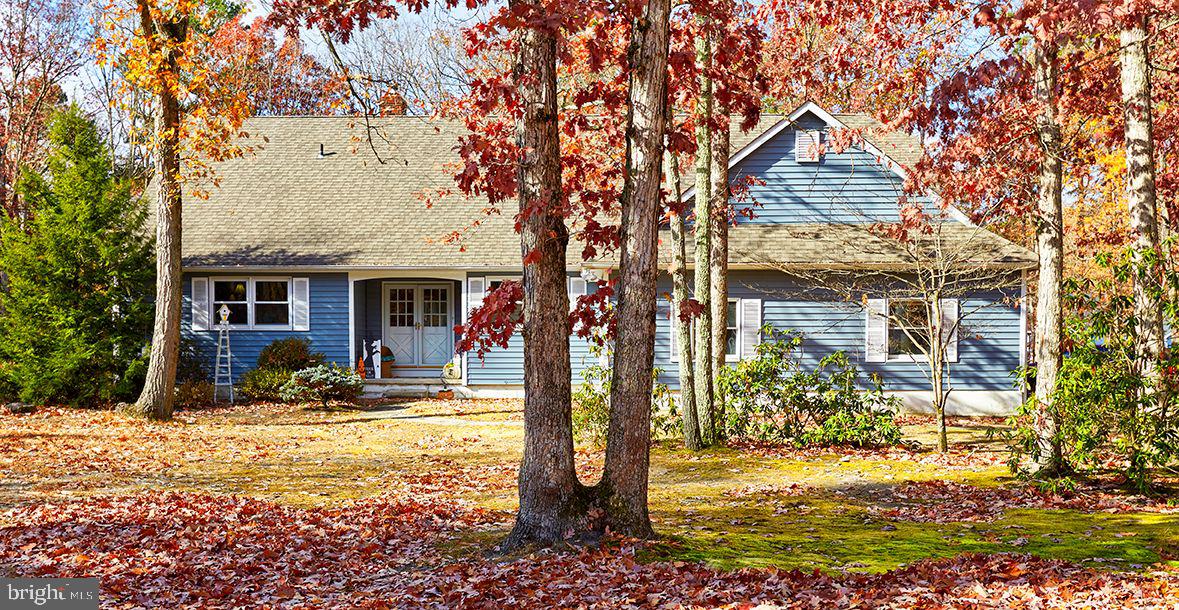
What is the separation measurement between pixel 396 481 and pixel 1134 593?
8.33m

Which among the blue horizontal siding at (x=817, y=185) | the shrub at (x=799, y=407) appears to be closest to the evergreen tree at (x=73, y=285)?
the shrub at (x=799, y=407)

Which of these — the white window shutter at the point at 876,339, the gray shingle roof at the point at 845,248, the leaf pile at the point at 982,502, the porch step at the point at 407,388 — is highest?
the gray shingle roof at the point at 845,248

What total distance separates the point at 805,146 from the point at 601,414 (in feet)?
29.4

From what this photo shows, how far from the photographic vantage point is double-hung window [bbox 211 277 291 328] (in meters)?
22.3

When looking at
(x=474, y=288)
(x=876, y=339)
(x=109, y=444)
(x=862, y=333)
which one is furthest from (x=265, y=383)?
(x=876, y=339)

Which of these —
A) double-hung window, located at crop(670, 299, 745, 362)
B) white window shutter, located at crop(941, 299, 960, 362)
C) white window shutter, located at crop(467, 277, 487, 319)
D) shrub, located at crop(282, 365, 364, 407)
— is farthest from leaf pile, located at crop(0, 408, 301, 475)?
white window shutter, located at crop(941, 299, 960, 362)

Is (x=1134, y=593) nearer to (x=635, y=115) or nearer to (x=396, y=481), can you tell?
(x=635, y=115)

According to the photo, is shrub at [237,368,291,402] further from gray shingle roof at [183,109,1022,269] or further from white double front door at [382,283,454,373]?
white double front door at [382,283,454,373]

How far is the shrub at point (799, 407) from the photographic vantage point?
14797 mm

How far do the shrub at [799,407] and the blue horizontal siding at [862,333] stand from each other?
5405 millimetres

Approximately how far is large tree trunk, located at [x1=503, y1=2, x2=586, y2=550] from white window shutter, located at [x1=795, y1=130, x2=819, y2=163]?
13.9m

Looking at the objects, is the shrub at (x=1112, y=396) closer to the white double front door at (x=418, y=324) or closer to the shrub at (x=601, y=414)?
the shrub at (x=601, y=414)

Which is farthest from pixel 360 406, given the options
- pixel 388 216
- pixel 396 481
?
pixel 396 481

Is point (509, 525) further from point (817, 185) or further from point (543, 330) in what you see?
point (817, 185)
